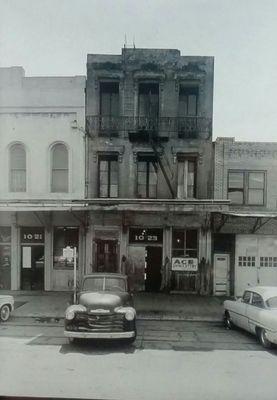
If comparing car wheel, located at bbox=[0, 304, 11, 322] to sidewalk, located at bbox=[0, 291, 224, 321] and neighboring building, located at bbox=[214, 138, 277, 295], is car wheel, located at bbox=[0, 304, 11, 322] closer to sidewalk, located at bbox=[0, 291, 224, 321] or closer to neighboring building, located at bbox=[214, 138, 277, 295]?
sidewalk, located at bbox=[0, 291, 224, 321]

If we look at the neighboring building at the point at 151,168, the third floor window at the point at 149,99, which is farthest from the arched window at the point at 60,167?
the third floor window at the point at 149,99

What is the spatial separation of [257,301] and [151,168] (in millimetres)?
9397

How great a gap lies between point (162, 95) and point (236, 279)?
930cm

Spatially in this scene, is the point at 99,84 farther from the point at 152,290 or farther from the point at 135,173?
the point at 152,290

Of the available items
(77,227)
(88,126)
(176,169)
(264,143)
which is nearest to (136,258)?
(77,227)

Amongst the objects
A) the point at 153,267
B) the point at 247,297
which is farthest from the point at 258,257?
the point at 247,297

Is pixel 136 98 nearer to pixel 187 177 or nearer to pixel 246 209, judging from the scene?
pixel 187 177

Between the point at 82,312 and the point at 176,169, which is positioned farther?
the point at 176,169

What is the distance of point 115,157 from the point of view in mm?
20016

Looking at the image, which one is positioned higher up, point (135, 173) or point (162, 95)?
point (162, 95)

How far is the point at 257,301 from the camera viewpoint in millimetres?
12102

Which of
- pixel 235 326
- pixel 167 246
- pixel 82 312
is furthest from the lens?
pixel 167 246

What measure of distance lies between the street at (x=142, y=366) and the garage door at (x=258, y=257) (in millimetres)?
7080

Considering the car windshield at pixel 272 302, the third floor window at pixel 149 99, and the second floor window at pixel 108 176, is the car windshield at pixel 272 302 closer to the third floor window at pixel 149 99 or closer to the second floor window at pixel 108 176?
the second floor window at pixel 108 176
